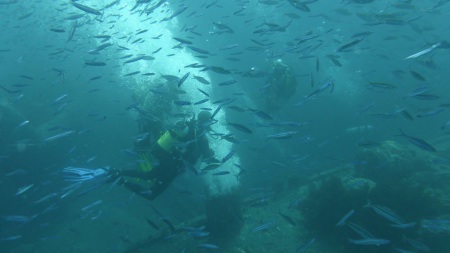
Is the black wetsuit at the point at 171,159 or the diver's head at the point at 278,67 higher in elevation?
the black wetsuit at the point at 171,159

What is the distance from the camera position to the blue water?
715 cm

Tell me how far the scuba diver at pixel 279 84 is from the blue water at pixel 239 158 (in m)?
0.17

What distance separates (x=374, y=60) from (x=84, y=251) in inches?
1437

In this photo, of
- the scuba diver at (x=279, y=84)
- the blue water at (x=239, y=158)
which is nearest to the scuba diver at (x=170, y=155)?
the blue water at (x=239, y=158)

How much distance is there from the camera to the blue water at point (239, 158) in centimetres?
715

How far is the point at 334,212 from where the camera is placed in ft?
26.4

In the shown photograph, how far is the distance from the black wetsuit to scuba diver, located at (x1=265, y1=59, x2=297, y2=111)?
7.73m

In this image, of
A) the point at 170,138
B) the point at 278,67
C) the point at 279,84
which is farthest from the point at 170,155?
the point at 278,67

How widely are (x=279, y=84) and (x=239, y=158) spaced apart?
4.86 meters

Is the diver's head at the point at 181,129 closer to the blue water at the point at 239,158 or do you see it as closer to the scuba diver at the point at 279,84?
the blue water at the point at 239,158

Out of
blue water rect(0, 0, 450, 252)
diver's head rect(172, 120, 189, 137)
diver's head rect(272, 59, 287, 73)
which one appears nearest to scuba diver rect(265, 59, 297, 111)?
diver's head rect(272, 59, 287, 73)

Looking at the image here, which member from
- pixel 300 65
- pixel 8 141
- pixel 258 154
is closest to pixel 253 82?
pixel 300 65

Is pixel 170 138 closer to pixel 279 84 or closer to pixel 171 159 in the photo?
pixel 171 159

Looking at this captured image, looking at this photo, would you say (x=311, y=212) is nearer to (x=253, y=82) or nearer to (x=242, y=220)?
(x=242, y=220)
